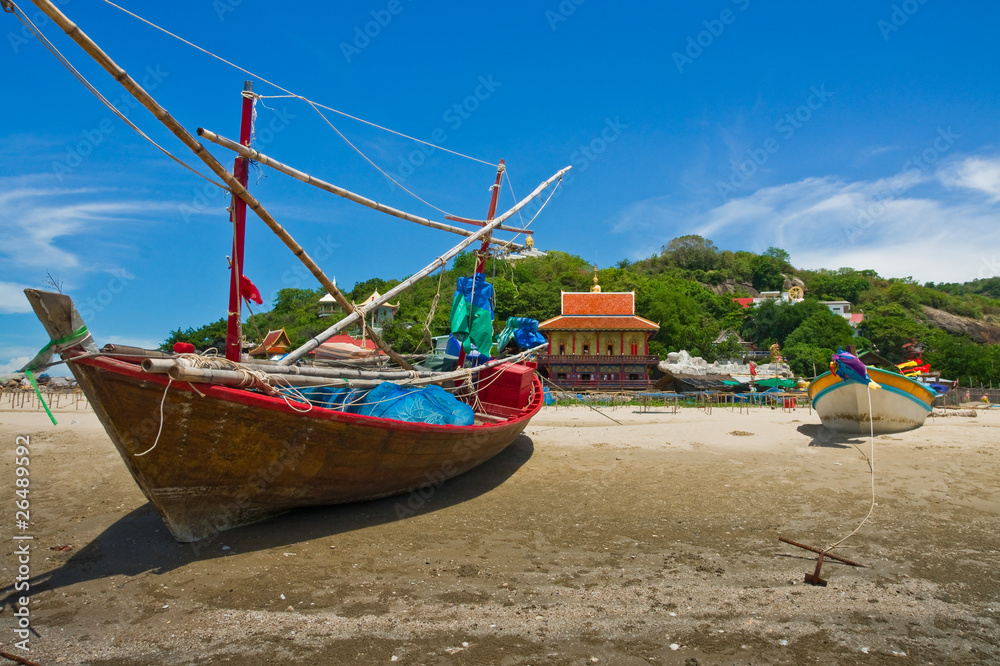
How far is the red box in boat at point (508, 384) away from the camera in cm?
1191

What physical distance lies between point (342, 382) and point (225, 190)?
2904 millimetres

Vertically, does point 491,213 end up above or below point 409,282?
above

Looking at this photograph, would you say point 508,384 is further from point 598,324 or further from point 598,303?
point 598,303

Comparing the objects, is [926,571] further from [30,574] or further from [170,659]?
[30,574]

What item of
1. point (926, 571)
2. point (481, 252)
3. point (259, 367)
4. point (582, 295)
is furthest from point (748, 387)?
point (259, 367)

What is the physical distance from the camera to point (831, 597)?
4770 mm

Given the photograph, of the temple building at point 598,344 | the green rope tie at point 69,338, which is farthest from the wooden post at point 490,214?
the temple building at point 598,344

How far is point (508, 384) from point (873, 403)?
955cm

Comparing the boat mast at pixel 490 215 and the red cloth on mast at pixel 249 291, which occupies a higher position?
the boat mast at pixel 490 215

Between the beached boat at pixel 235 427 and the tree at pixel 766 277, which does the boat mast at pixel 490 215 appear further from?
the tree at pixel 766 277

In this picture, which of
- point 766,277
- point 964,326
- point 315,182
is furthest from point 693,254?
point 315,182

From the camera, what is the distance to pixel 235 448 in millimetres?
5449

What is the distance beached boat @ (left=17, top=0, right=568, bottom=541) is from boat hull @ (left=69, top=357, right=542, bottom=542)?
1 cm

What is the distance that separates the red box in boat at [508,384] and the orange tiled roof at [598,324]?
2347 cm
